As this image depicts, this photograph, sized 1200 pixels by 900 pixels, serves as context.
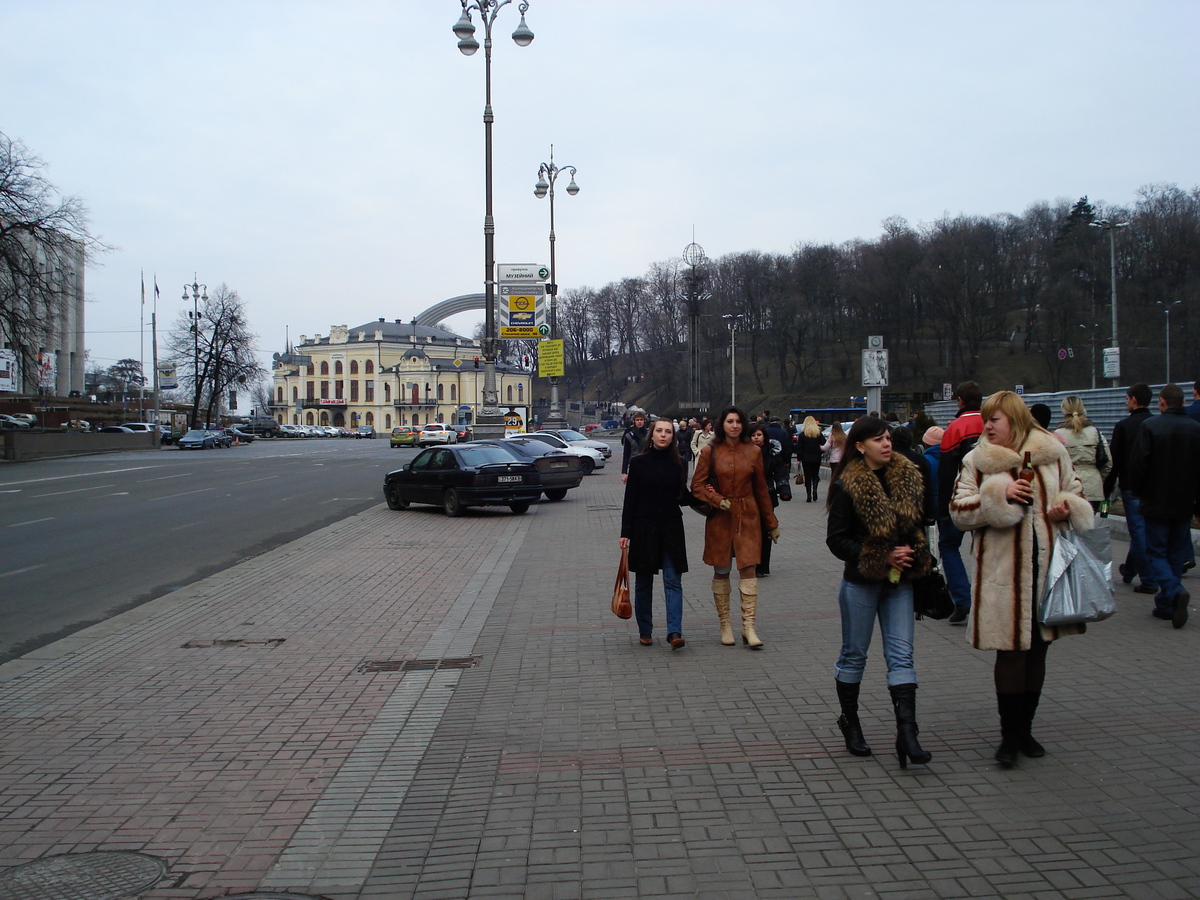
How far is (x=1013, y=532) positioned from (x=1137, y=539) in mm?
5330

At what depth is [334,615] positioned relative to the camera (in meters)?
8.86

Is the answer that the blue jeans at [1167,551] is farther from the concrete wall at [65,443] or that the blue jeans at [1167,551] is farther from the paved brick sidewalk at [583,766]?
the concrete wall at [65,443]

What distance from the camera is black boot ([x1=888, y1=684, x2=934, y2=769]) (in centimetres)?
457

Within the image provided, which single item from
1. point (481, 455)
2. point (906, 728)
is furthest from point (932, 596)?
point (481, 455)

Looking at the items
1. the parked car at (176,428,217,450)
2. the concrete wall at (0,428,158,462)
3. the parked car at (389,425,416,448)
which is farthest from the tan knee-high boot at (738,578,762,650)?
the parked car at (389,425,416,448)

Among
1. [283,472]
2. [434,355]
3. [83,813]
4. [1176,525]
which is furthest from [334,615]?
[434,355]

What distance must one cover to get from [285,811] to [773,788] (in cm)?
219

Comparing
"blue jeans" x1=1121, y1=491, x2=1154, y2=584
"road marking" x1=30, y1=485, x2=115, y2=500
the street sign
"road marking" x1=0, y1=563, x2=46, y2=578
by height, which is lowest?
"road marking" x1=0, y1=563, x2=46, y2=578

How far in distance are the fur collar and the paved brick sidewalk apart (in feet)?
4.70

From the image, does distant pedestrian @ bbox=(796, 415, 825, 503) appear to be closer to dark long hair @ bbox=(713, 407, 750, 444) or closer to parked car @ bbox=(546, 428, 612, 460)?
dark long hair @ bbox=(713, 407, 750, 444)

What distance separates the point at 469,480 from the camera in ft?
62.6

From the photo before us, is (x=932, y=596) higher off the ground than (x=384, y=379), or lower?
lower

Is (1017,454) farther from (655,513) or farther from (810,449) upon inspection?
(810,449)

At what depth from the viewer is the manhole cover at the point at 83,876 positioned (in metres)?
Result: 3.54
